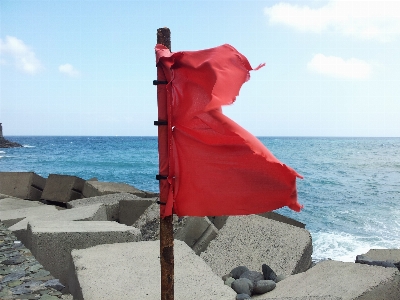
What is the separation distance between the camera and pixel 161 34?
2197 mm

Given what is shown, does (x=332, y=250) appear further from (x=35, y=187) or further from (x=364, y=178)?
(x=364, y=178)

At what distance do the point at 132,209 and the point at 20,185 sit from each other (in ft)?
14.6

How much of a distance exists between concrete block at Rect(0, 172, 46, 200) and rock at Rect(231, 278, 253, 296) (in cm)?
667

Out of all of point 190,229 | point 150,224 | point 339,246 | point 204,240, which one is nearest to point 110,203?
point 150,224

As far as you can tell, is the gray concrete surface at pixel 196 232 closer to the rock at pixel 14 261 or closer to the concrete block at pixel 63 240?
the concrete block at pixel 63 240

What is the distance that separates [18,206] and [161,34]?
18.6 ft

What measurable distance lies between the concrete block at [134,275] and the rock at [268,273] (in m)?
1.09

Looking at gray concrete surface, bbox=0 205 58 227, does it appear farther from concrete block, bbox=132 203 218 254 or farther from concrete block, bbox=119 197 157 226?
concrete block, bbox=132 203 218 254

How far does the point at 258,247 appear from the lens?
495cm

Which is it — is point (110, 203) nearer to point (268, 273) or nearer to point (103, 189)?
point (103, 189)

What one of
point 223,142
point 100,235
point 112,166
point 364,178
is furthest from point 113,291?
point 112,166

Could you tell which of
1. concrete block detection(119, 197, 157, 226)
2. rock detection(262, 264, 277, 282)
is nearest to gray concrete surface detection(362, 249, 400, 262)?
rock detection(262, 264, 277, 282)

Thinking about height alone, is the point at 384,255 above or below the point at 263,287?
below

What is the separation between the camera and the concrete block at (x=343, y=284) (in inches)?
127
